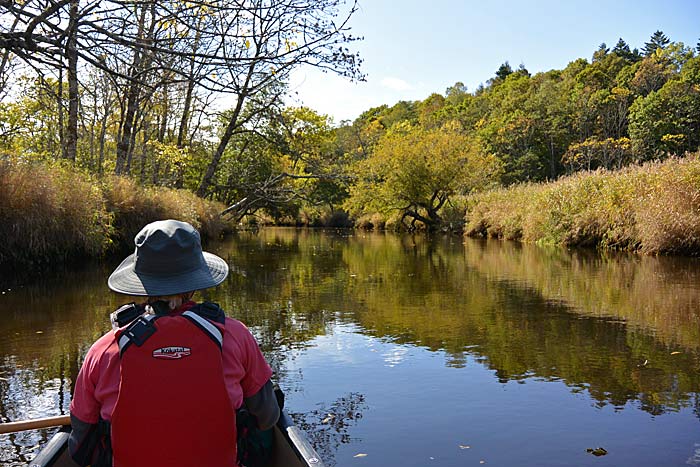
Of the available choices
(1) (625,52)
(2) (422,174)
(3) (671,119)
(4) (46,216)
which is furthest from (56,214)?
(1) (625,52)

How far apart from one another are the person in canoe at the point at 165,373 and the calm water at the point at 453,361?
1679mm

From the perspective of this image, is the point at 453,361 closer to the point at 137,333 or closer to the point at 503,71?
the point at 137,333

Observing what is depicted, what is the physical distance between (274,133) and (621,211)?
12847 millimetres

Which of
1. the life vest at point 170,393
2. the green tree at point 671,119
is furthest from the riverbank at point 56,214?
the green tree at point 671,119

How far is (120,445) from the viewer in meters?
2.15

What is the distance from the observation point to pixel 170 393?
2.09 m

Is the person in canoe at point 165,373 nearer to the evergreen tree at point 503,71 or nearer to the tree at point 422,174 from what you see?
the tree at point 422,174

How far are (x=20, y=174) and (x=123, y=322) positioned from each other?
1054cm

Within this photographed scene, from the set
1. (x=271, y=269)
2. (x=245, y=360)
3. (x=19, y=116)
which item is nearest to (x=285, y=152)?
(x=271, y=269)

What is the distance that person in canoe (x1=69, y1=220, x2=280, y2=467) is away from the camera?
6.79 ft

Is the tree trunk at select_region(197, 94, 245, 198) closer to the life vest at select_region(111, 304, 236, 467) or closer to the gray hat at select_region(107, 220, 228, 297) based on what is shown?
the gray hat at select_region(107, 220, 228, 297)

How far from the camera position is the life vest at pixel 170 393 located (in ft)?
6.76

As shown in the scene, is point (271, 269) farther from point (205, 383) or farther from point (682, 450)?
point (205, 383)

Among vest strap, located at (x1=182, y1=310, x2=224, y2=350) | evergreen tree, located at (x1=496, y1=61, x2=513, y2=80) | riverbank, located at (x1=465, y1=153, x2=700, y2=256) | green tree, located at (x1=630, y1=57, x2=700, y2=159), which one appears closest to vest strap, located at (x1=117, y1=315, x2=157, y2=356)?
vest strap, located at (x1=182, y1=310, x2=224, y2=350)
